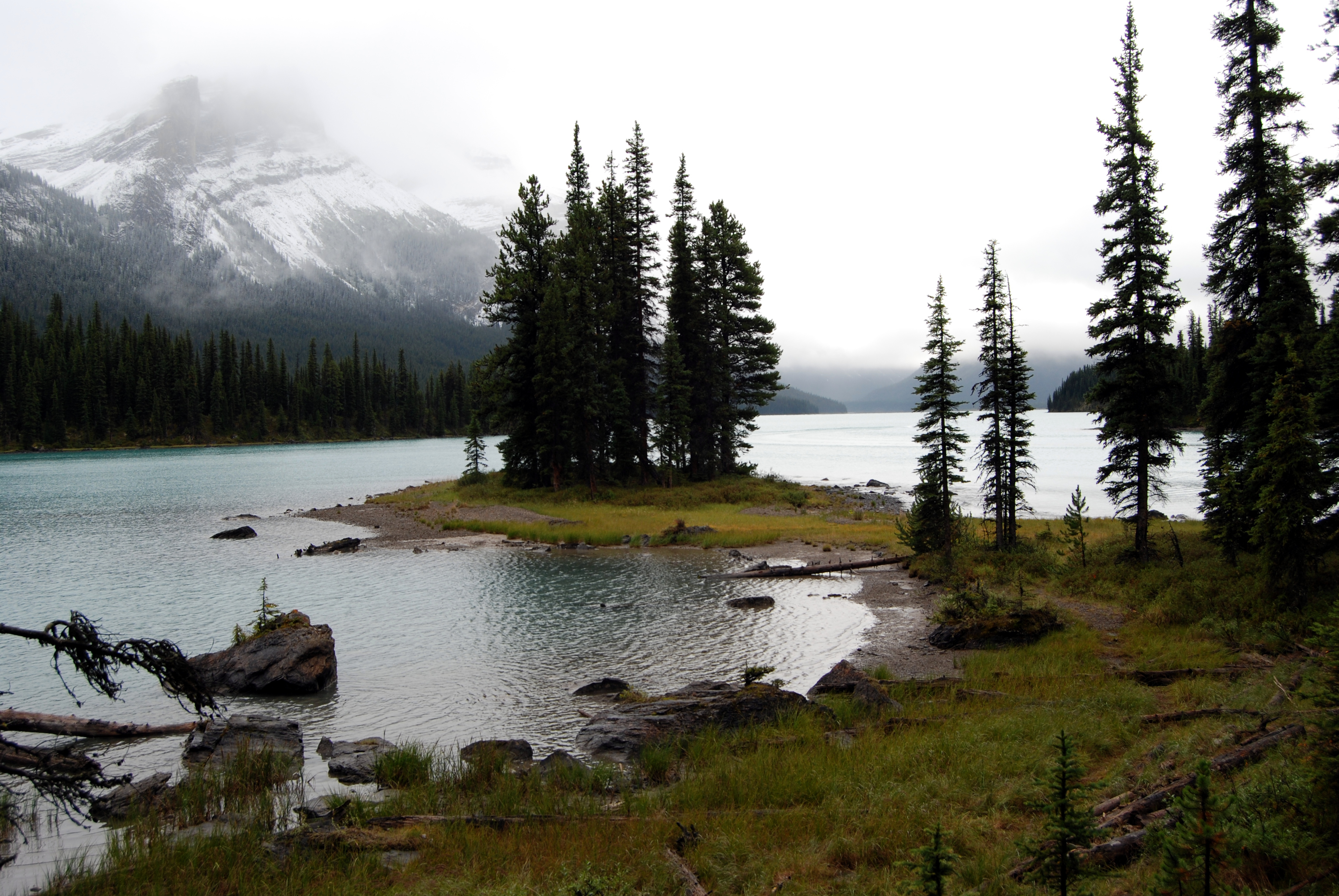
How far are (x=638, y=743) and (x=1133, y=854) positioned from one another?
8.40 metres

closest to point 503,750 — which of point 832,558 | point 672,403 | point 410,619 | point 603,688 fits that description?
point 603,688

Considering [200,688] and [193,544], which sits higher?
[200,688]

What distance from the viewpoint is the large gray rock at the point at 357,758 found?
1180 centimetres

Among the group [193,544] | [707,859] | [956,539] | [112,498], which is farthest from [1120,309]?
[112,498]

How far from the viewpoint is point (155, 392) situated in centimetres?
14875

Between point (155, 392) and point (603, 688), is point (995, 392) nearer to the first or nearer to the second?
point (603, 688)

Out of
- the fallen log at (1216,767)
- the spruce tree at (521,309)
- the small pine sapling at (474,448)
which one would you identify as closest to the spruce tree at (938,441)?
the fallen log at (1216,767)

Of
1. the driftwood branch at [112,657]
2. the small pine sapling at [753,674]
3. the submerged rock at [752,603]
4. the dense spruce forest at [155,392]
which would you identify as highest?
the dense spruce forest at [155,392]

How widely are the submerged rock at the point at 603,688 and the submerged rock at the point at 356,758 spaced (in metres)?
4.66

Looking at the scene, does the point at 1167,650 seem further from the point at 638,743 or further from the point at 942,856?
the point at 942,856

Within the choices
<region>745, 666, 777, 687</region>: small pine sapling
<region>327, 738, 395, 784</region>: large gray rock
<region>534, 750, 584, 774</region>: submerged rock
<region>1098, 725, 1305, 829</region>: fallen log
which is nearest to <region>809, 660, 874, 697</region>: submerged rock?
<region>745, 666, 777, 687</region>: small pine sapling

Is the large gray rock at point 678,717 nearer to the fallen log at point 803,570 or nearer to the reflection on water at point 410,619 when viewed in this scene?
the reflection on water at point 410,619

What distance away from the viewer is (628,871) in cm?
739

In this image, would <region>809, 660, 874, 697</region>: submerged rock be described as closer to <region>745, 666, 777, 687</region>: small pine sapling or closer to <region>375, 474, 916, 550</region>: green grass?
<region>745, 666, 777, 687</region>: small pine sapling
